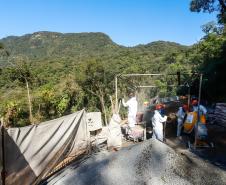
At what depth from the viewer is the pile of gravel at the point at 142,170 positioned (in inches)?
267

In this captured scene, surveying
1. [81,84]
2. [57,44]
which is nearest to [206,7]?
[81,84]

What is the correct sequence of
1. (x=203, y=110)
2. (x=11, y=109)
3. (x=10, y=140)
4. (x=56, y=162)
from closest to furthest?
1. (x=10, y=140)
2. (x=56, y=162)
3. (x=203, y=110)
4. (x=11, y=109)

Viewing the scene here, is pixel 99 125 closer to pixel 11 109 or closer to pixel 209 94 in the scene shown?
pixel 209 94

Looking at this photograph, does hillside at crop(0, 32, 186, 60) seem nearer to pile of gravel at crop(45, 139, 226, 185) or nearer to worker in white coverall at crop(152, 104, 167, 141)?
worker in white coverall at crop(152, 104, 167, 141)

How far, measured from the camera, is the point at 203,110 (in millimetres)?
9633

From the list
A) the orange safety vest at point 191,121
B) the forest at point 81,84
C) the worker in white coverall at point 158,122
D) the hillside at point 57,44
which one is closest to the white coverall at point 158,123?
the worker in white coverall at point 158,122

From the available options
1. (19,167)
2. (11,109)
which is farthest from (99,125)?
(11,109)

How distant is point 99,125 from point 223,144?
4203mm

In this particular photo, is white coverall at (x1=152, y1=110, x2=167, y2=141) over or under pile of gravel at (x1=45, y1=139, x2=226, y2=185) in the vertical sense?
over

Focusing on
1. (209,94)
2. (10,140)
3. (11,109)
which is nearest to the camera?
(10,140)

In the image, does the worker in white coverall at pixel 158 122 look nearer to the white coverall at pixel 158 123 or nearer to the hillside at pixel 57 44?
the white coverall at pixel 158 123

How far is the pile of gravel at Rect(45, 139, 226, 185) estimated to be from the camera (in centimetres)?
678

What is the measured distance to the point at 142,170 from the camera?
281 inches

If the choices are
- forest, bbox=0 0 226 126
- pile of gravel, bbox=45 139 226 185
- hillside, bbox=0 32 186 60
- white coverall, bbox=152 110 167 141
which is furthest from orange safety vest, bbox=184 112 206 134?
hillside, bbox=0 32 186 60
